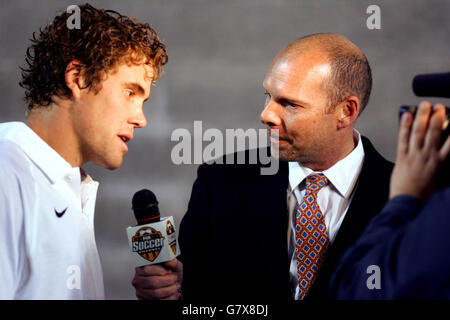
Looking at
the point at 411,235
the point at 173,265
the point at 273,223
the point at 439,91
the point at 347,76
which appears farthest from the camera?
the point at 347,76

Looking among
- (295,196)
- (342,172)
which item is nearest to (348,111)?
(342,172)

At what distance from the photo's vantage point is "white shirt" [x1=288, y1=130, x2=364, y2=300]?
1.39m

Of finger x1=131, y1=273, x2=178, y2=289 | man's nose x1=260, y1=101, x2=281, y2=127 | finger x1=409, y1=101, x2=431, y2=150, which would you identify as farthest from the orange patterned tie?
finger x1=409, y1=101, x2=431, y2=150

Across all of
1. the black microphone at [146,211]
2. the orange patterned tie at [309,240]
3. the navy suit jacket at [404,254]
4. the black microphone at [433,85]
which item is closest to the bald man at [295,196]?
the orange patterned tie at [309,240]

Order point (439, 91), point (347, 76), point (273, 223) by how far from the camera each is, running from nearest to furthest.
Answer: point (439, 91), point (273, 223), point (347, 76)

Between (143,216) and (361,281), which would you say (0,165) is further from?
(361,281)

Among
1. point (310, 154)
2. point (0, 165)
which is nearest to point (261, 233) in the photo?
point (310, 154)

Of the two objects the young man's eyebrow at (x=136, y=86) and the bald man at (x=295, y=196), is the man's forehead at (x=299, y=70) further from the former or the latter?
the young man's eyebrow at (x=136, y=86)

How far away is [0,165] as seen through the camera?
1.20 m

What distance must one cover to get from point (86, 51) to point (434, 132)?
864mm

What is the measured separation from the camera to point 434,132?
99 centimetres

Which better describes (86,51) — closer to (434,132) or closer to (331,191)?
(331,191)

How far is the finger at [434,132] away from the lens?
3.25 feet
